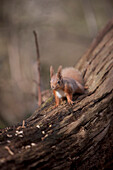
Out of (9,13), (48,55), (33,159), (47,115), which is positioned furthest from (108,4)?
(33,159)

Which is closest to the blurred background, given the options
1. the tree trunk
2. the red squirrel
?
the red squirrel

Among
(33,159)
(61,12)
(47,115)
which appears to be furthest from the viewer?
(61,12)

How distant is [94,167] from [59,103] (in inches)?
36.6

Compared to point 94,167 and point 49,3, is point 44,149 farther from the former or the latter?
point 49,3

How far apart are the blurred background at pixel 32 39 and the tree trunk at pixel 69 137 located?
8.73 ft

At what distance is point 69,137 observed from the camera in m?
1.85

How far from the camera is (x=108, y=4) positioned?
36.0ft

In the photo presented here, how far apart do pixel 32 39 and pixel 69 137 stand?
23.2 feet

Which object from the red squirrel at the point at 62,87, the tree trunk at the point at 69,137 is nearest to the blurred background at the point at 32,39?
the red squirrel at the point at 62,87

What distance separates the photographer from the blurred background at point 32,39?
19.2 feet

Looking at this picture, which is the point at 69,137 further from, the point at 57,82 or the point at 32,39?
the point at 32,39

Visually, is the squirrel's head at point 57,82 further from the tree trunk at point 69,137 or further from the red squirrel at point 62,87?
the tree trunk at point 69,137

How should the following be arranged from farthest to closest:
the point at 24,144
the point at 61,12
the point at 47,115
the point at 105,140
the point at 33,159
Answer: the point at 61,12, the point at 47,115, the point at 105,140, the point at 24,144, the point at 33,159

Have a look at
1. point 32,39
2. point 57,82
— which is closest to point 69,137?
point 57,82
